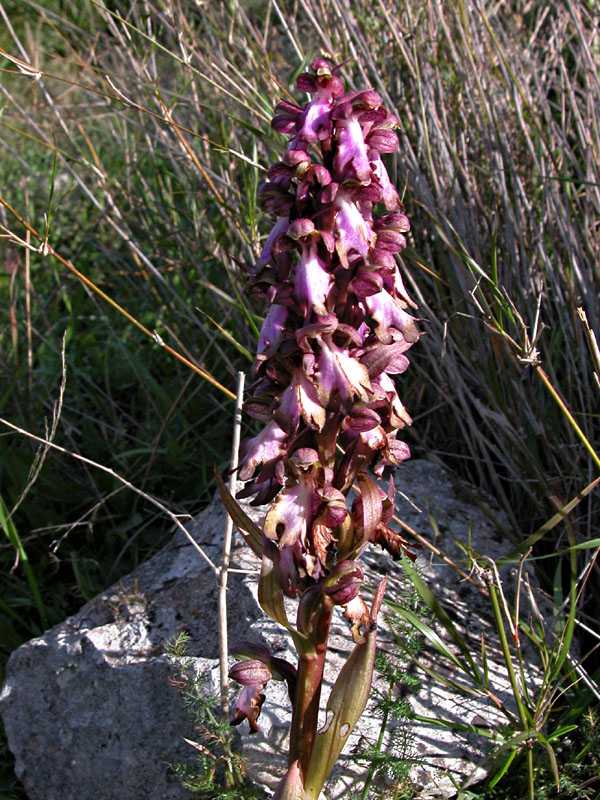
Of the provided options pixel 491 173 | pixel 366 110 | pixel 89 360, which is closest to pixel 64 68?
pixel 89 360

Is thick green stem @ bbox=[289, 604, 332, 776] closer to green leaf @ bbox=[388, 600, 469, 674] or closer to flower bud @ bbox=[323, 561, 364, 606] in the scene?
flower bud @ bbox=[323, 561, 364, 606]

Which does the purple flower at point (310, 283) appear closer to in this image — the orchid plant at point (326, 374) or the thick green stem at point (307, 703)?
the orchid plant at point (326, 374)

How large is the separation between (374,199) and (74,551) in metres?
1.36

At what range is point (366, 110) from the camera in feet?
4.06

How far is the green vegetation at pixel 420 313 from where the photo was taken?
204 centimetres

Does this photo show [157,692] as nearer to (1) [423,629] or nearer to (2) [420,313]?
(1) [423,629]

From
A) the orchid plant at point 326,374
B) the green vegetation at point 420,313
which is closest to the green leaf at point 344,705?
the orchid plant at point 326,374

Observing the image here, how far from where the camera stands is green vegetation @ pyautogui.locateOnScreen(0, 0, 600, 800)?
6.70 ft

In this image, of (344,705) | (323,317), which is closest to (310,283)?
(323,317)

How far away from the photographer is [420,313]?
2260 millimetres

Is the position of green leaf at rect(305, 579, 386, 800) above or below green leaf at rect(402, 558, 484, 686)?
above

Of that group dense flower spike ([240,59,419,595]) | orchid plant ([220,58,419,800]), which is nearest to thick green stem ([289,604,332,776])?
orchid plant ([220,58,419,800])

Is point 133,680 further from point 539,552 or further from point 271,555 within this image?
point 539,552

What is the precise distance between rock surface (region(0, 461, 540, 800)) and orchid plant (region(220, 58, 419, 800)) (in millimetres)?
303
